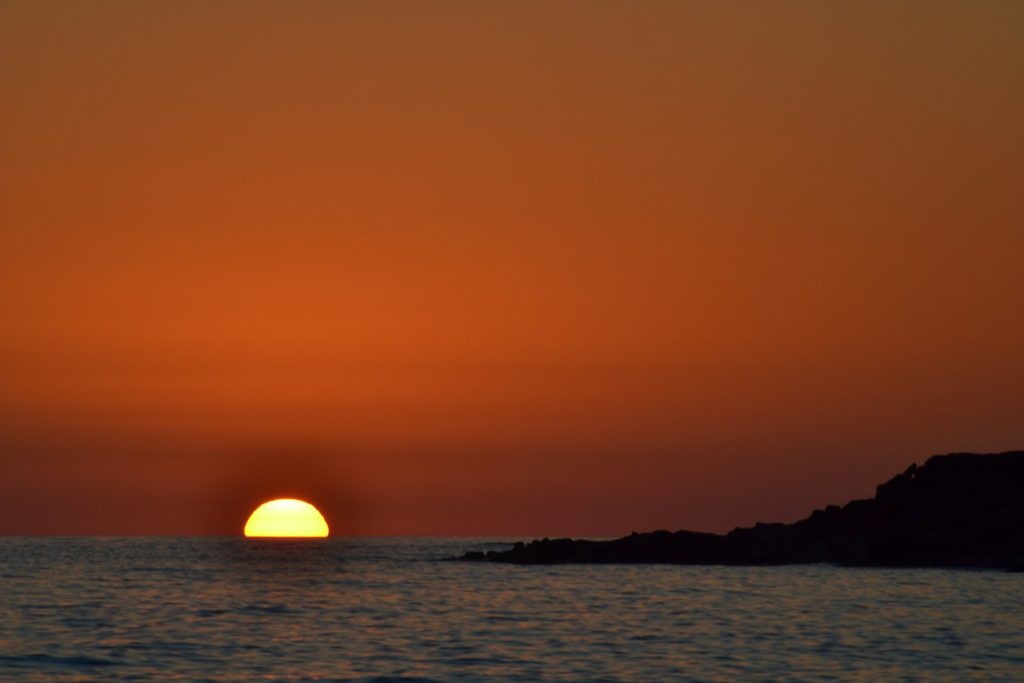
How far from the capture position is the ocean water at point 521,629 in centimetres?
4369

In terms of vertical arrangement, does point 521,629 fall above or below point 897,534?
below

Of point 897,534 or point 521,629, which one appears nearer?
point 521,629

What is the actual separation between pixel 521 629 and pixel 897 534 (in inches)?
2635

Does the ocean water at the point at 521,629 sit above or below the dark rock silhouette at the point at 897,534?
below

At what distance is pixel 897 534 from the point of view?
117 metres

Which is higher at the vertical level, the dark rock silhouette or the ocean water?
the dark rock silhouette

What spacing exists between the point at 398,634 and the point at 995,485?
8145 centimetres

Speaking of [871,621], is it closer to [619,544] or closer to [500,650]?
[500,650]

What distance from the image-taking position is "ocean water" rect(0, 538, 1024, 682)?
43688 millimetres

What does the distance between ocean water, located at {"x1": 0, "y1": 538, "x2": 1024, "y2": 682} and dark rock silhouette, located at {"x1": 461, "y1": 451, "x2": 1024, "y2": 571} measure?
13.3 metres

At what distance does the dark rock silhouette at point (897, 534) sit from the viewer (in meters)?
113

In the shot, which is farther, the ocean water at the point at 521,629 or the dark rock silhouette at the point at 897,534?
the dark rock silhouette at the point at 897,534

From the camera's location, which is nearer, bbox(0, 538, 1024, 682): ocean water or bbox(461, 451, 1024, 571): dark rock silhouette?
bbox(0, 538, 1024, 682): ocean water

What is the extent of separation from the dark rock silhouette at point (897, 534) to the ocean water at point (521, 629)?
523 inches
